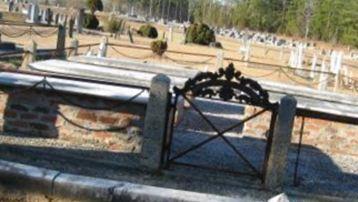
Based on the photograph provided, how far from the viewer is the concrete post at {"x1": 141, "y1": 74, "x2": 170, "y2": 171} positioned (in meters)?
7.82

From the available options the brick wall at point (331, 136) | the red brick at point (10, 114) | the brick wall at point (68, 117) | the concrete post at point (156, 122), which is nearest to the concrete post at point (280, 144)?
the concrete post at point (156, 122)

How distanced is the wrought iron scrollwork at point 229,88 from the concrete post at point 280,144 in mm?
197

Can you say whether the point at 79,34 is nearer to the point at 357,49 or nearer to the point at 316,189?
the point at 316,189

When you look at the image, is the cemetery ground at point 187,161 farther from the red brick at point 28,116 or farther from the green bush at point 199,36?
the green bush at point 199,36

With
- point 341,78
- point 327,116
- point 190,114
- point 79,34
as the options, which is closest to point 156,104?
point 327,116

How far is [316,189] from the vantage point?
8.02 metres

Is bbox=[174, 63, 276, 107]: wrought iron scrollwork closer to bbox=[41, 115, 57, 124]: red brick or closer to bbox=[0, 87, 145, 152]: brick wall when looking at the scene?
bbox=[0, 87, 145, 152]: brick wall

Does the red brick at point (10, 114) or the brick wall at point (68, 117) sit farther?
the red brick at point (10, 114)

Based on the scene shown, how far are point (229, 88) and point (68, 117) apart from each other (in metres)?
2.27

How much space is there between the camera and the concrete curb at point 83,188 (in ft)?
11.5

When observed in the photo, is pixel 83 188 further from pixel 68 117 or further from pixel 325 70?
pixel 325 70

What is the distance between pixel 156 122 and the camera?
309 inches

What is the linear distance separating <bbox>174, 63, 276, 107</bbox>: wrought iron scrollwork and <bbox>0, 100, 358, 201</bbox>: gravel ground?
0.92 meters

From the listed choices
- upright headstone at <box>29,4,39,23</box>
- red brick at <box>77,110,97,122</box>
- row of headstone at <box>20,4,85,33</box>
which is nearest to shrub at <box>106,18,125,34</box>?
row of headstone at <box>20,4,85,33</box>
